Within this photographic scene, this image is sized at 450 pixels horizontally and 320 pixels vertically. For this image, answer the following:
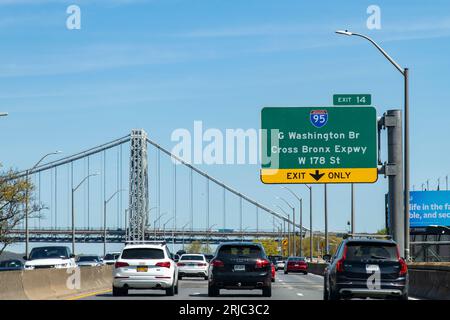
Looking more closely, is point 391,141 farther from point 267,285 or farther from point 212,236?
point 212,236

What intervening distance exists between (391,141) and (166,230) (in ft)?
476

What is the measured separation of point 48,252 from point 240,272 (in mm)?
17001

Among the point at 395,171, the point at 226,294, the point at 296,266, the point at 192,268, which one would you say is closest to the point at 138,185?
the point at 296,266

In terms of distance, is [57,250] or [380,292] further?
[57,250]

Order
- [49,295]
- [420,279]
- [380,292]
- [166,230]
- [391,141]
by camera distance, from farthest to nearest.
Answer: [166,230]
[391,141]
[420,279]
[49,295]
[380,292]

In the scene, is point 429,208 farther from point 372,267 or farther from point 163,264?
point 372,267

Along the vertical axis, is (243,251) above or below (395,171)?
below

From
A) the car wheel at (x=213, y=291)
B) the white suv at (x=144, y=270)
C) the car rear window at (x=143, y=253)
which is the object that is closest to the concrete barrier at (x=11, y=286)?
the white suv at (x=144, y=270)

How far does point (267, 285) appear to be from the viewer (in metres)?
34.6

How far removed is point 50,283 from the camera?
115 feet

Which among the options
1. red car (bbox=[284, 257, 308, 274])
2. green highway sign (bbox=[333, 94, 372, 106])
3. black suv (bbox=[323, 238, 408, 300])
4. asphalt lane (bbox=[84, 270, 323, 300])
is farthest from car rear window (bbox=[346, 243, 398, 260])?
red car (bbox=[284, 257, 308, 274])

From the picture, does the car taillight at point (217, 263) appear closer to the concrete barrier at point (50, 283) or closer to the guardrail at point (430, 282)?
the concrete barrier at point (50, 283)
